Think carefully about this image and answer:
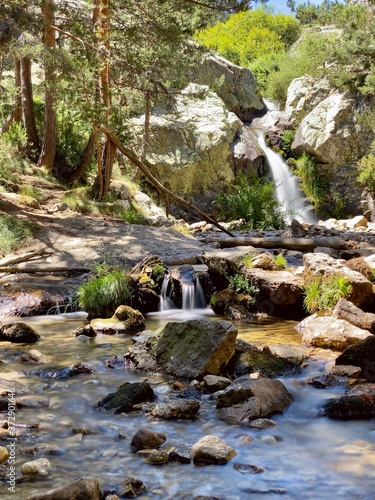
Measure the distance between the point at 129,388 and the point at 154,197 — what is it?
1390cm

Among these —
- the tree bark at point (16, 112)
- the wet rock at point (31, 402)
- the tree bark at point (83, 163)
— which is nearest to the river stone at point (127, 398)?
the wet rock at point (31, 402)

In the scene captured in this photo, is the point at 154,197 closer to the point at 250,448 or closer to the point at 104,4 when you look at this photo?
the point at 104,4

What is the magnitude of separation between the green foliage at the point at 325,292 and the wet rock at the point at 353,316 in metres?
0.47

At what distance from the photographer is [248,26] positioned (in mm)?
34938

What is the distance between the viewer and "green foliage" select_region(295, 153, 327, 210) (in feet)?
64.2

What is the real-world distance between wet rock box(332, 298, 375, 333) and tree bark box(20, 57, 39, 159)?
31.4 feet

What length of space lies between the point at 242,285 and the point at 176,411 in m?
3.88

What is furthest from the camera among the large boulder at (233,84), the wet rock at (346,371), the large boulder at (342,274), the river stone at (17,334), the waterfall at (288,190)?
the large boulder at (233,84)

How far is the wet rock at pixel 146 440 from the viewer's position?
3.24m

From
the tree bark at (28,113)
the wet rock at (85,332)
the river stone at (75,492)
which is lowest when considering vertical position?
the river stone at (75,492)

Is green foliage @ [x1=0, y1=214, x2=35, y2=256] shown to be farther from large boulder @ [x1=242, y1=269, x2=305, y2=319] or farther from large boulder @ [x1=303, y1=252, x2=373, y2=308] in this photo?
large boulder @ [x1=303, y1=252, x2=373, y2=308]

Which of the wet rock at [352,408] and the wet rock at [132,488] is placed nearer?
the wet rock at [132,488]

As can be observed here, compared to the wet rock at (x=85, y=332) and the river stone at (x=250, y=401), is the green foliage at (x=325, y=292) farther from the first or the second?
the river stone at (x=250, y=401)

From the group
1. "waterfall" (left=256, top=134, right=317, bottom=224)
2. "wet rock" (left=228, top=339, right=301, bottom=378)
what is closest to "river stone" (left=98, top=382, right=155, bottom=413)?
"wet rock" (left=228, top=339, right=301, bottom=378)
